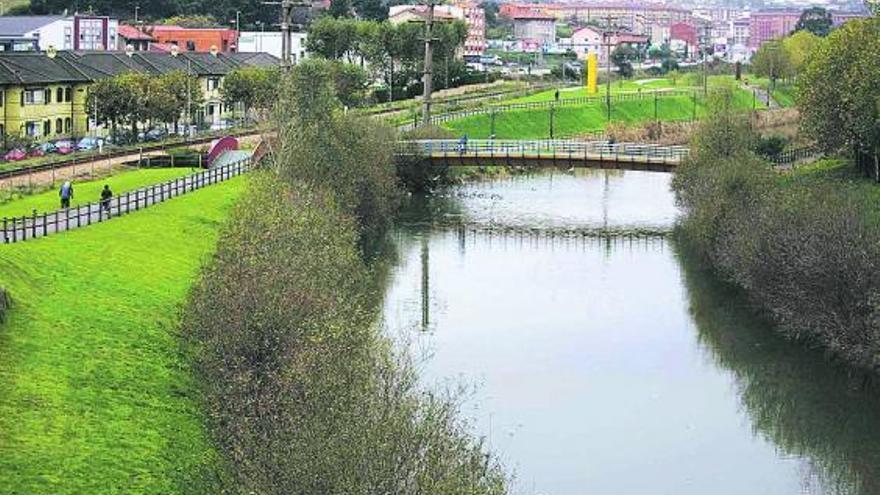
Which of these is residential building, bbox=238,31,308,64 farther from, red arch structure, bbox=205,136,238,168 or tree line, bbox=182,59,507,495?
tree line, bbox=182,59,507,495

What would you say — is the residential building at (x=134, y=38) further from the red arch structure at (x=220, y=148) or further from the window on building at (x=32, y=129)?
the red arch structure at (x=220, y=148)

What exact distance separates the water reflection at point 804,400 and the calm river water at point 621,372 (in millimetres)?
64

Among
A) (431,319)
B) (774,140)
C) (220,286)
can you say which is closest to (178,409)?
(220,286)

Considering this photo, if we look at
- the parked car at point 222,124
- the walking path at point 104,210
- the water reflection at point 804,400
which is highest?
the parked car at point 222,124

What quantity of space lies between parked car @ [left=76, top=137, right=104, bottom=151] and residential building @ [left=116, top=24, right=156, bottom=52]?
43613mm

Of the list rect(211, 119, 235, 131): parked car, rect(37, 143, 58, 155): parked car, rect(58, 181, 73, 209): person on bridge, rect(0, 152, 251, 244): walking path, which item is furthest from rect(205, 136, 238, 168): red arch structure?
rect(211, 119, 235, 131): parked car

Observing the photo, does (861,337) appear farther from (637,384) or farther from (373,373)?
(373,373)

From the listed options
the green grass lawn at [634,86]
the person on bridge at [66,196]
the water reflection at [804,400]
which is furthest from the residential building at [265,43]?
the water reflection at [804,400]

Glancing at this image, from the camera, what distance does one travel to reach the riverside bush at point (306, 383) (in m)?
21.0

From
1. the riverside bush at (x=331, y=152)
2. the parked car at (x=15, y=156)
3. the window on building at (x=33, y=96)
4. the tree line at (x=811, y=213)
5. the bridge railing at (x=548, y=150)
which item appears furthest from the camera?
the window on building at (x=33, y=96)

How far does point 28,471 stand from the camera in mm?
23344

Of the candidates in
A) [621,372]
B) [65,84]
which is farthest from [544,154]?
[621,372]

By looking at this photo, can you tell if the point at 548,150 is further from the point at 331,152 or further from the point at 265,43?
the point at 265,43

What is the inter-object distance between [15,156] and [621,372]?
1510 inches
